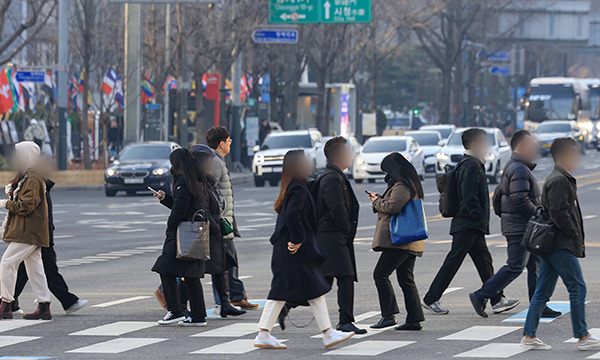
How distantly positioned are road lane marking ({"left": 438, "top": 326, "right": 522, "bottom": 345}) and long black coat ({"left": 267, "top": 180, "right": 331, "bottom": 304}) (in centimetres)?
121

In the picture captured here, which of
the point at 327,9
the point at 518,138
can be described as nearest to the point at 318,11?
the point at 327,9

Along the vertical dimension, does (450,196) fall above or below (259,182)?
above

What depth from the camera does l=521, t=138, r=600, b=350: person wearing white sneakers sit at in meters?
9.88

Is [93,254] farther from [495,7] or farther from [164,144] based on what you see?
[495,7]

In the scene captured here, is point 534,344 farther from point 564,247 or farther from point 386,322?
point 386,322

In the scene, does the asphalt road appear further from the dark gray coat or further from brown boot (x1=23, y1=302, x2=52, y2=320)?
the dark gray coat

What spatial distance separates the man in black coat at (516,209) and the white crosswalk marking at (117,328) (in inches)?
114

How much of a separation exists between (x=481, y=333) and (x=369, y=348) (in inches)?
46.0

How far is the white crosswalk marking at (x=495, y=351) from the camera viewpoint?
31.8ft

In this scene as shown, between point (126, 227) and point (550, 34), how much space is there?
56.8 meters

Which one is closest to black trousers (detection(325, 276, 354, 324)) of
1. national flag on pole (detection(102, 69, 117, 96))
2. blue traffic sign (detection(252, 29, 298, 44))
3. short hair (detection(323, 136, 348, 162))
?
short hair (detection(323, 136, 348, 162))

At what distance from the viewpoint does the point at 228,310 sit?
1210 centimetres

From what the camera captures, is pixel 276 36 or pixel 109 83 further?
pixel 109 83

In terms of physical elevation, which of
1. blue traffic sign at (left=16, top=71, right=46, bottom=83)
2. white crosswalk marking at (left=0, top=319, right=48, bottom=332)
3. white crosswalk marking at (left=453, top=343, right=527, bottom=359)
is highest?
blue traffic sign at (left=16, top=71, right=46, bottom=83)
